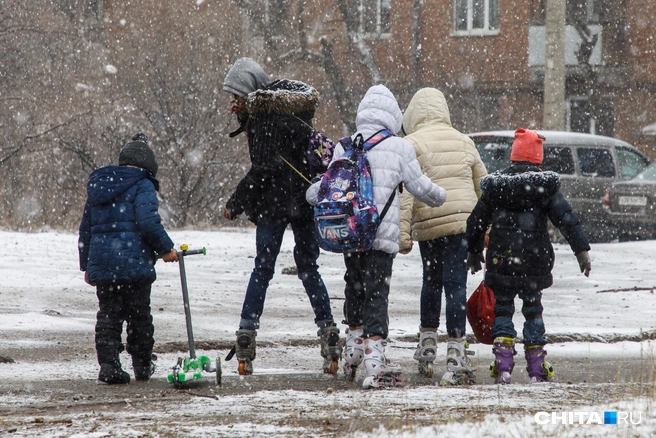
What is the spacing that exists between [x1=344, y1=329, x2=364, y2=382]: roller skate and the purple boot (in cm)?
80

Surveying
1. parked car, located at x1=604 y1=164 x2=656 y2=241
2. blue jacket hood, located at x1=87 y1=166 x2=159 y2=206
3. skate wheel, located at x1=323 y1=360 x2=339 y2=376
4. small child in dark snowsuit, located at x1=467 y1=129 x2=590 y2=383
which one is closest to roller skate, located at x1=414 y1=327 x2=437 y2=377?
A: small child in dark snowsuit, located at x1=467 y1=129 x2=590 y2=383

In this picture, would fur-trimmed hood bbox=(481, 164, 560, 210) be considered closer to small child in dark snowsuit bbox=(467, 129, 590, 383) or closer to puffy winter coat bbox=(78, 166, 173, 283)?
small child in dark snowsuit bbox=(467, 129, 590, 383)

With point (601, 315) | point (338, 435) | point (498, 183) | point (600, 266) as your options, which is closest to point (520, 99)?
point (600, 266)

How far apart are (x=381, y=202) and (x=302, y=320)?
3.29m

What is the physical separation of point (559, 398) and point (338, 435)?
1.52m

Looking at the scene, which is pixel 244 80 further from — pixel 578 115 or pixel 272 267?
pixel 578 115

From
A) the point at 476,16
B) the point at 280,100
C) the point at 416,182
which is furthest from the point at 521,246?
the point at 476,16

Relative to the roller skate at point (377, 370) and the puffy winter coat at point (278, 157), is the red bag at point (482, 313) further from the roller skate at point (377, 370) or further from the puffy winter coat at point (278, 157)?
the puffy winter coat at point (278, 157)

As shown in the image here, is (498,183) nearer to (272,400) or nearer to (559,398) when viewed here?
(559,398)

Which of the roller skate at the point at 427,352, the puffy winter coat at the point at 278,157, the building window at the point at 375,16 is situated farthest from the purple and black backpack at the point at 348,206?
the building window at the point at 375,16

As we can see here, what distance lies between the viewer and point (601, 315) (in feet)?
31.2

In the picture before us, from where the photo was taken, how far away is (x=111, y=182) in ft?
20.1

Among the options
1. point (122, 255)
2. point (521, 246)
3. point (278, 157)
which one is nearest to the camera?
point (122, 255)

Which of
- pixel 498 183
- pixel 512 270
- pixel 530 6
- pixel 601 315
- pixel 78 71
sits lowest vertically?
pixel 601 315
